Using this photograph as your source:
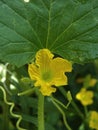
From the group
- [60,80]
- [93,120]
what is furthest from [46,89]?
[93,120]

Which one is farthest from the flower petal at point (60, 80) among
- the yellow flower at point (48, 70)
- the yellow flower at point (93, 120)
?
the yellow flower at point (93, 120)

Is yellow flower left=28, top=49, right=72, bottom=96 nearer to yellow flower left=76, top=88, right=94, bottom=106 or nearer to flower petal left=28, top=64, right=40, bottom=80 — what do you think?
flower petal left=28, top=64, right=40, bottom=80

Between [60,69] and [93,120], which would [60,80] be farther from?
[93,120]

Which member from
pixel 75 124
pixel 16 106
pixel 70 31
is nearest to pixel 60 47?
pixel 70 31

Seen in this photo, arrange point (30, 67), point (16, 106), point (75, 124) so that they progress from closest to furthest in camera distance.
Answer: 1. point (30, 67)
2. point (16, 106)
3. point (75, 124)

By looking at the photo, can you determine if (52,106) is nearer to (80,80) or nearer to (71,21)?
(80,80)

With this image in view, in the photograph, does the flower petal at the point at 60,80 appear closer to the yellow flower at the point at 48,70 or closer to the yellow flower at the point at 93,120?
the yellow flower at the point at 48,70
